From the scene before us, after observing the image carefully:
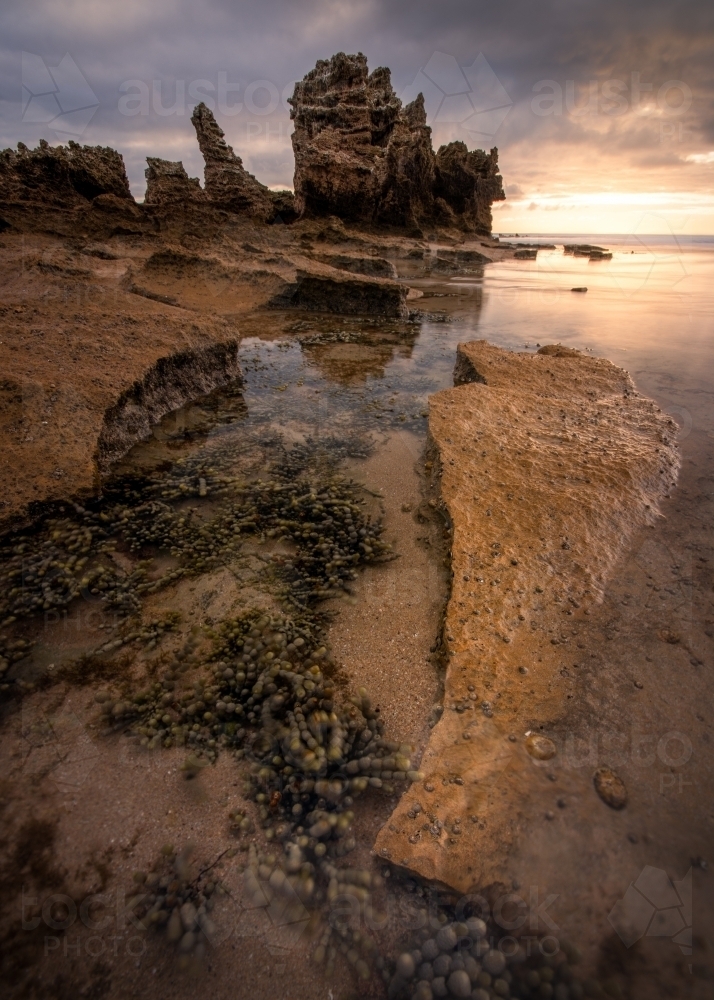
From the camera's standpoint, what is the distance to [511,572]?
3.57 metres

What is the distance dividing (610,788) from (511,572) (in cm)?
157

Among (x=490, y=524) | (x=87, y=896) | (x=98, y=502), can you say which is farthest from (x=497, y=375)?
(x=87, y=896)

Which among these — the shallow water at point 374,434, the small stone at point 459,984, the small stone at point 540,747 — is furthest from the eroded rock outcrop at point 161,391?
the small stone at point 459,984

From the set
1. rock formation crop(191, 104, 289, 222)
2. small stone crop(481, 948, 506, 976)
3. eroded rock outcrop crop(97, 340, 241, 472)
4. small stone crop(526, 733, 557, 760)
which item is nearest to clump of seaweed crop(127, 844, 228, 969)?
small stone crop(481, 948, 506, 976)

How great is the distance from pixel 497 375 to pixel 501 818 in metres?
6.57

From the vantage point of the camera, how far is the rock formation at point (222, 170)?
22406 millimetres

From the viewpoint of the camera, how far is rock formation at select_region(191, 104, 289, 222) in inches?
882

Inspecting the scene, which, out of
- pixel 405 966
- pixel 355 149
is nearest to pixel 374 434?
pixel 405 966

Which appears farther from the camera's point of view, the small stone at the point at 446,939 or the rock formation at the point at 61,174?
the rock formation at the point at 61,174

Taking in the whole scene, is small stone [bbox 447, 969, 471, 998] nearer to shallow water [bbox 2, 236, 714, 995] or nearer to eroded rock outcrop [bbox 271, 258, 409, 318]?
shallow water [bbox 2, 236, 714, 995]

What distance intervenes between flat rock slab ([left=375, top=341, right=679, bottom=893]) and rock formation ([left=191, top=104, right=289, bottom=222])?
22.0 metres

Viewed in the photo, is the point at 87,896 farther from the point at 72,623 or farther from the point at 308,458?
the point at 308,458

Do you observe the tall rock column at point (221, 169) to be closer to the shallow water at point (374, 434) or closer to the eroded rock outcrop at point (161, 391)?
the shallow water at point (374, 434)

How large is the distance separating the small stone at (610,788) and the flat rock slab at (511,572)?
0.25 meters
